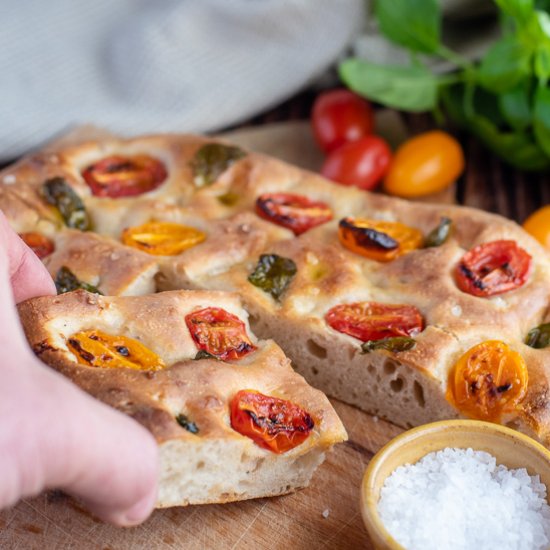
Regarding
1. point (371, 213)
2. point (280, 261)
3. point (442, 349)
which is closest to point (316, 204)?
point (371, 213)

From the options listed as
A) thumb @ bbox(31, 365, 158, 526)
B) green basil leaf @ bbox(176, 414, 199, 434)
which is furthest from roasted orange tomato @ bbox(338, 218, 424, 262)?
thumb @ bbox(31, 365, 158, 526)

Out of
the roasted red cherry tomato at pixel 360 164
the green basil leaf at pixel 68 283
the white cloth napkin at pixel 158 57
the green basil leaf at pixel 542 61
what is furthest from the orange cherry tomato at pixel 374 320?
the white cloth napkin at pixel 158 57

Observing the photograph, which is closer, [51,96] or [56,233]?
[56,233]

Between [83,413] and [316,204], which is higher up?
[83,413]

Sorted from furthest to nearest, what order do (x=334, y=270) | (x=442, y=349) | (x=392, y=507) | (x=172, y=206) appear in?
(x=172, y=206)
(x=334, y=270)
(x=442, y=349)
(x=392, y=507)

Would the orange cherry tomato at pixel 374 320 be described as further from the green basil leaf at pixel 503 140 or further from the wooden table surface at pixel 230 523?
the green basil leaf at pixel 503 140

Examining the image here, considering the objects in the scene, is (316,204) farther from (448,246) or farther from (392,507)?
(392,507)

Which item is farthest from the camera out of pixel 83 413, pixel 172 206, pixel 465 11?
pixel 465 11
